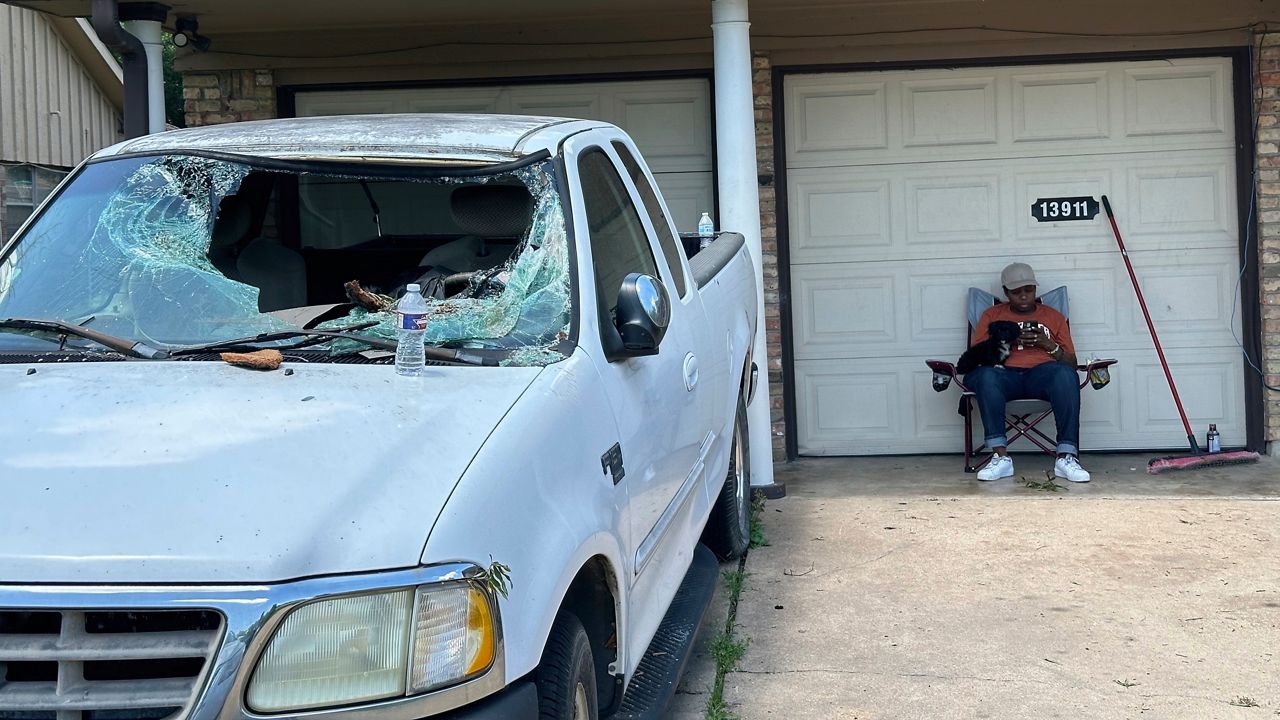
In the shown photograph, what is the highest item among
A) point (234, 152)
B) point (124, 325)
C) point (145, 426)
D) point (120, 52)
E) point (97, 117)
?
point (97, 117)

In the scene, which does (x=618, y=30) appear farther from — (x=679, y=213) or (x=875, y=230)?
(x=875, y=230)

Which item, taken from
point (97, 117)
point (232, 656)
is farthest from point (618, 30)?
point (97, 117)

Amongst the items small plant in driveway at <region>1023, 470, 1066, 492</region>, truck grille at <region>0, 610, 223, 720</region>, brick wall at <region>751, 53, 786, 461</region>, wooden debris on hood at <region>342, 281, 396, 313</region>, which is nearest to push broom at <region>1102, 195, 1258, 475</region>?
small plant in driveway at <region>1023, 470, 1066, 492</region>

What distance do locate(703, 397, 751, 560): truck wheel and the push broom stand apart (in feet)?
10.4

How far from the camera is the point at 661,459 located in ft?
11.9

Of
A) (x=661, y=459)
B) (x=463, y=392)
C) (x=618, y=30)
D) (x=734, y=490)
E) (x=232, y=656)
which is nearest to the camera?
(x=232, y=656)

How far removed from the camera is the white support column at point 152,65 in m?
7.58

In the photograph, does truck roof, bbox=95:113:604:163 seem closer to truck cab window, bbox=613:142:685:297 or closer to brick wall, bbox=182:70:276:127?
truck cab window, bbox=613:142:685:297

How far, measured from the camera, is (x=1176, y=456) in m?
8.38

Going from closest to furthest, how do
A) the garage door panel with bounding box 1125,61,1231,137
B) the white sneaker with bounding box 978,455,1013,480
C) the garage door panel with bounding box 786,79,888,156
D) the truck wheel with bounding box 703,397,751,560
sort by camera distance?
the truck wheel with bounding box 703,397,751,560 < the white sneaker with bounding box 978,455,1013,480 < the garage door panel with bounding box 1125,61,1231,137 < the garage door panel with bounding box 786,79,888,156

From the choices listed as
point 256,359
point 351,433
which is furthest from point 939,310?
point 351,433

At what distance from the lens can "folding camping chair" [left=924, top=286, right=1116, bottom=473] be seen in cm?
802

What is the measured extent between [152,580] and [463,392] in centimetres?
83

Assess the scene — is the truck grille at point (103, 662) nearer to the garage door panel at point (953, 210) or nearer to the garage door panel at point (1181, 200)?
the garage door panel at point (953, 210)
